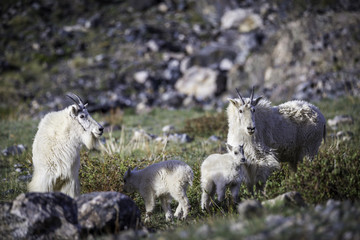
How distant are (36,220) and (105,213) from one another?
88 centimetres

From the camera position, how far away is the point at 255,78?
24516mm

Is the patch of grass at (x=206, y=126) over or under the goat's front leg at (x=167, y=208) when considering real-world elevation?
over

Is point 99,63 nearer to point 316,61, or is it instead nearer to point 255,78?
point 255,78

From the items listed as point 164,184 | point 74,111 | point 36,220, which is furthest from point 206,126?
point 36,220

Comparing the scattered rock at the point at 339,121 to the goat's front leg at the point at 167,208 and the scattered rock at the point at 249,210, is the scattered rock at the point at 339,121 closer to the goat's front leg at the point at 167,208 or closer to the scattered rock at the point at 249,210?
the goat's front leg at the point at 167,208

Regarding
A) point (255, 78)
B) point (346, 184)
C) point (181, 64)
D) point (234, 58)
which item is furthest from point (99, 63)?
point (346, 184)

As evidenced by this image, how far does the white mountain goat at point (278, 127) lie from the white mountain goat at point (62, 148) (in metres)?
2.61

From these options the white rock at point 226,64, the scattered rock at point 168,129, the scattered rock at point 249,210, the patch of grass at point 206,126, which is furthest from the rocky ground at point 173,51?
the scattered rock at point 249,210

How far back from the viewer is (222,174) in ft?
21.8

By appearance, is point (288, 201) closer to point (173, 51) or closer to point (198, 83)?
point (198, 83)

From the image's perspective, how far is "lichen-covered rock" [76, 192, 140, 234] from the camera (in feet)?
16.6

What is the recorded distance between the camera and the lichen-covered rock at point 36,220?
4.82m

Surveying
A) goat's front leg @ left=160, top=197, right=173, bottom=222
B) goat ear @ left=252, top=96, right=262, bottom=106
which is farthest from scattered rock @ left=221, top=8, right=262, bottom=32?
goat's front leg @ left=160, top=197, right=173, bottom=222

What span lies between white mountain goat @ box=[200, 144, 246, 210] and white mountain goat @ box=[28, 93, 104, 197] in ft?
6.85
